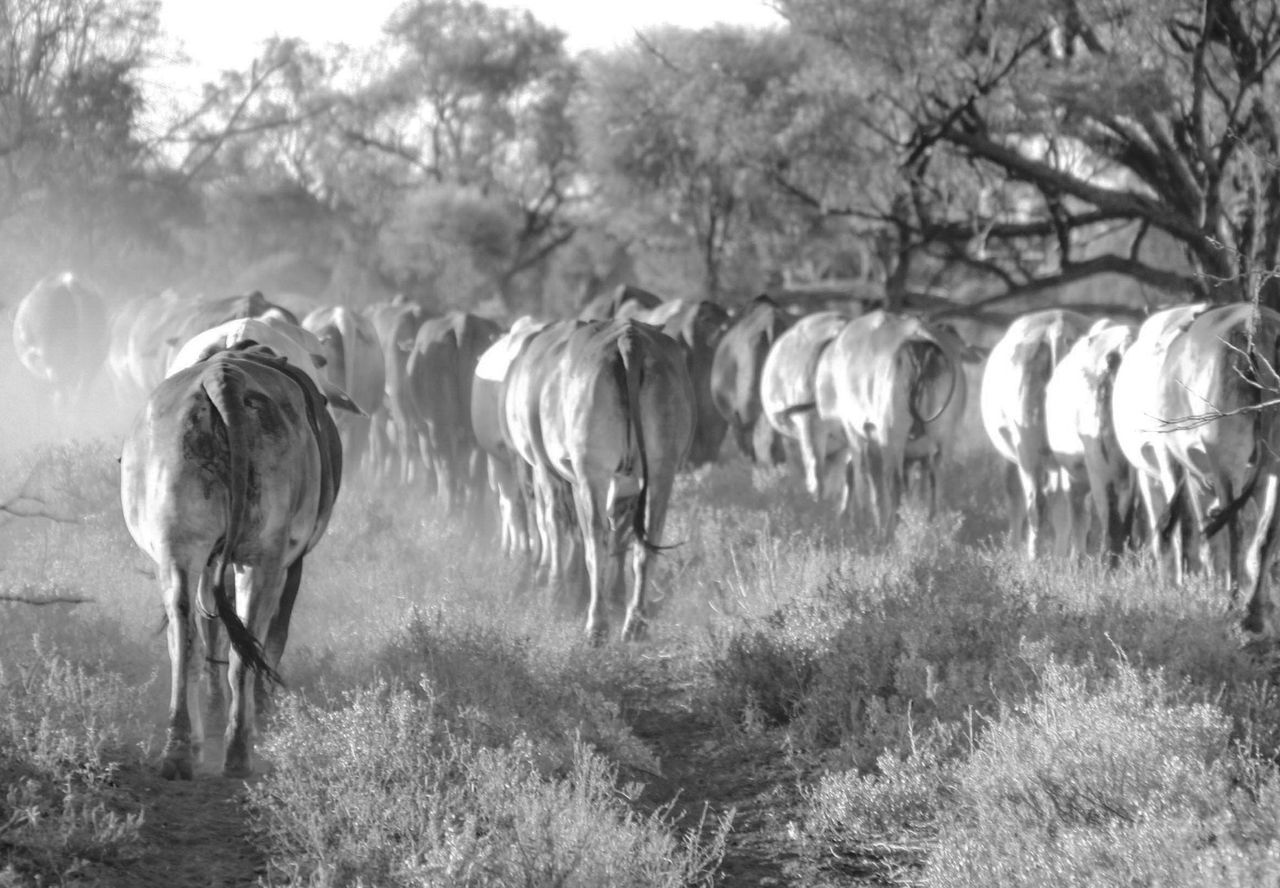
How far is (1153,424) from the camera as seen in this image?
30.9 ft

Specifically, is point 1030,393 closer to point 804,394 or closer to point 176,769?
point 804,394

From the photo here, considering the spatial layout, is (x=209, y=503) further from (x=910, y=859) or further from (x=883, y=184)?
(x=883, y=184)

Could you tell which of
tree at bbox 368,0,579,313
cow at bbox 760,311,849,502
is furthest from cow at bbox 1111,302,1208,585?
tree at bbox 368,0,579,313

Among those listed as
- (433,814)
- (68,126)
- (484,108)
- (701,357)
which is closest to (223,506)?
(433,814)

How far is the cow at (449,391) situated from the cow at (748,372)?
2.52 meters

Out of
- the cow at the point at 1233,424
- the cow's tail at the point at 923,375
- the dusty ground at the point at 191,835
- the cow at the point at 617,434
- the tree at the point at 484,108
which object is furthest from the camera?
the tree at the point at 484,108

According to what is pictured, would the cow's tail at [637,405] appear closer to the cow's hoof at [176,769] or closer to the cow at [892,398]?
the cow at [892,398]

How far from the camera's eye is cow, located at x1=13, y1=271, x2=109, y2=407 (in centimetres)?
1858

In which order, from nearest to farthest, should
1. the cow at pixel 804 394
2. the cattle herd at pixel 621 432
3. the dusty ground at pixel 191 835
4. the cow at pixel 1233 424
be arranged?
1. the dusty ground at pixel 191 835
2. the cattle herd at pixel 621 432
3. the cow at pixel 1233 424
4. the cow at pixel 804 394

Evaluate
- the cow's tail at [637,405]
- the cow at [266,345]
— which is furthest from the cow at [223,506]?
the cow's tail at [637,405]

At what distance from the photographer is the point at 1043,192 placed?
22578 mm

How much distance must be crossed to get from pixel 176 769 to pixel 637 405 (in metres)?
4.04

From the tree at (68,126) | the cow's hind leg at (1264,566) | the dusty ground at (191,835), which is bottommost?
the dusty ground at (191,835)

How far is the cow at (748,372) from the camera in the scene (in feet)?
51.8
